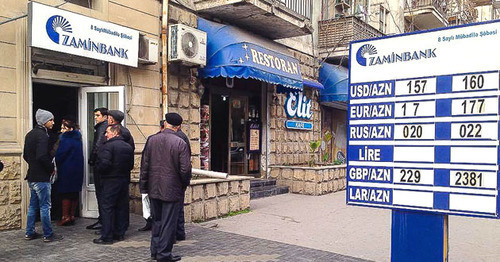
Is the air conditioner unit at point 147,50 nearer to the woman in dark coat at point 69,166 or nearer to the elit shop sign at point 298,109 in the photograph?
the woman in dark coat at point 69,166

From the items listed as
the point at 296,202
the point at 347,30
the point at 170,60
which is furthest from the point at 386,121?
the point at 347,30

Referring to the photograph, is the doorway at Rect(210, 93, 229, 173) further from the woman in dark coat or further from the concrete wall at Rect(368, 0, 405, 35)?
the concrete wall at Rect(368, 0, 405, 35)

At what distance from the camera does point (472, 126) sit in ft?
11.1

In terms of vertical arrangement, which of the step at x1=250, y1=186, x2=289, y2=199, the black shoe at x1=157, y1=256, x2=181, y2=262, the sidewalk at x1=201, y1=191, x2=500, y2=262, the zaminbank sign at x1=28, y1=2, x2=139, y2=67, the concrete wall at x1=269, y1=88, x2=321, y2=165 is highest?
the zaminbank sign at x1=28, y1=2, x2=139, y2=67

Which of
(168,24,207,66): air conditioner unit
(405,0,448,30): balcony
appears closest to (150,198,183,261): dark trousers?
(168,24,207,66): air conditioner unit

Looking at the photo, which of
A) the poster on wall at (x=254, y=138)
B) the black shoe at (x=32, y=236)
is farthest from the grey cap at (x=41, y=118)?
the poster on wall at (x=254, y=138)

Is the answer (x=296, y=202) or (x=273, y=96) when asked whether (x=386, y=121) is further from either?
(x=273, y=96)

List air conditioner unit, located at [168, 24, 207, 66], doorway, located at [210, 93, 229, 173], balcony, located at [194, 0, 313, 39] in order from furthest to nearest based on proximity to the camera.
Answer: doorway, located at [210, 93, 229, 173]
balcony, located at [194, 0, 313, 39]
air conditioner unit, located at [168, 24, 207, 66]

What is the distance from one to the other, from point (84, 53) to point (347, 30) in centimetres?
951

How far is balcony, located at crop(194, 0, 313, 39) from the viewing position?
974cm

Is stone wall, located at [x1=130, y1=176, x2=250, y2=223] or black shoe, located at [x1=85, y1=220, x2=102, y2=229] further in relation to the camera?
stone wall, located at [x1=130, y1=176, x2=250, y2=223]

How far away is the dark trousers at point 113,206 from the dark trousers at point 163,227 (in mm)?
972

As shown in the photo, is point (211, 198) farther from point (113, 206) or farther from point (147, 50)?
point (147, 50)

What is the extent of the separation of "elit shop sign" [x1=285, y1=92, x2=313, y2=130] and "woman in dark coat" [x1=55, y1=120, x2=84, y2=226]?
7.54 meters
